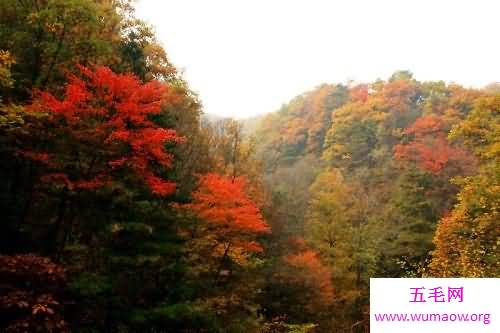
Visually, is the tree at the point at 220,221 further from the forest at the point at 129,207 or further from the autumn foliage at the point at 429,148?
the autumn foliage at the point at 429,148

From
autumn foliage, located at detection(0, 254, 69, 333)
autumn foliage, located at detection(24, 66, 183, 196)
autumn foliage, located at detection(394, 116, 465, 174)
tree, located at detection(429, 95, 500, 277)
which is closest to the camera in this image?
autumn foliage, located at detection(0, 254, 69, 333)

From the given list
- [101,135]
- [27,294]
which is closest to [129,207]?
[101,135]

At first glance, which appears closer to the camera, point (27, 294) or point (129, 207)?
point (27, 294)

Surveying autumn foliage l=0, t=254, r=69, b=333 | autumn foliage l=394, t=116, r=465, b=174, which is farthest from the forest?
autumn foliage l=394, t=116, r=465, b=174

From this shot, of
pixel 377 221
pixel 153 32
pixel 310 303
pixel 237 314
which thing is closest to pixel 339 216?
pixel 377 221

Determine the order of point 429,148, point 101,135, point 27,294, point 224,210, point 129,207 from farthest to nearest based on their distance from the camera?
point 429,148 < point 224,210 < point 129,207 < point 101,135 < point 27,294

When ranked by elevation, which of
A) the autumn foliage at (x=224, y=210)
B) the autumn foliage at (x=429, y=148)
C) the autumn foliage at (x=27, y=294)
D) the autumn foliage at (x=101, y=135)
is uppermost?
the autumn foliage at (x=429, y=148)

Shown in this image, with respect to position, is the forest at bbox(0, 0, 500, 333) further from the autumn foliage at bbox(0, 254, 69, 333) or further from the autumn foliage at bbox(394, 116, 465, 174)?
the autumn foliage at bbox(394, 116, 465, 174)

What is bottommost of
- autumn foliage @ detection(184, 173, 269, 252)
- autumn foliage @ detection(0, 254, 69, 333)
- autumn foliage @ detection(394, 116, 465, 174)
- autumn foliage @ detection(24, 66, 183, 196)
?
autumn foliage @ detection(0, 254, 69, 333)

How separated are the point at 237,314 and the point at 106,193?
8.87 meters

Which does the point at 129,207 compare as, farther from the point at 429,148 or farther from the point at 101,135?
the point at 429,148

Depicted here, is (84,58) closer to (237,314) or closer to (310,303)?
(237,314)

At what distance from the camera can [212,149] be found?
31.2 m

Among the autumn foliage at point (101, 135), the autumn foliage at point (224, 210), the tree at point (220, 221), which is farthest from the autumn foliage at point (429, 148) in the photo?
the autumn foliage at point (101, 135)
